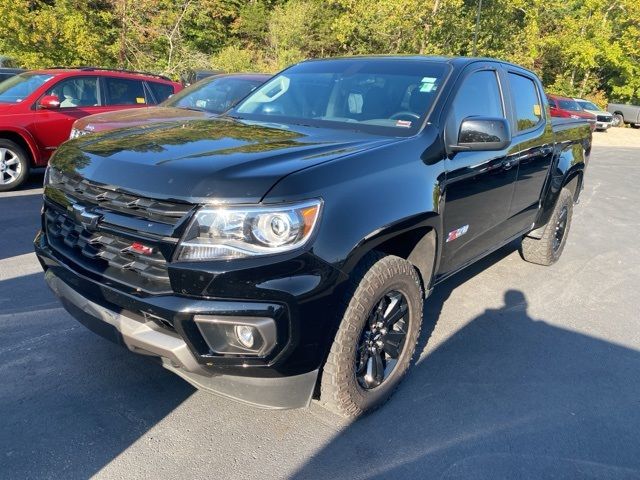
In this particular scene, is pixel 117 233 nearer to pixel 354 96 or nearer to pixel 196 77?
pixel 354 96

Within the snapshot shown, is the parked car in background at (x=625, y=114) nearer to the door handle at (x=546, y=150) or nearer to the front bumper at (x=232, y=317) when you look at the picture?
the door handle at (x=546, y=150)

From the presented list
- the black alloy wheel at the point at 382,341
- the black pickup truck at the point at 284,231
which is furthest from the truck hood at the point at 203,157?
the black alloy wheel at the point at 382,341

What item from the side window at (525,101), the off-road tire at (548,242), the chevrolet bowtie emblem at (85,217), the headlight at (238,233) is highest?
the side window at (525,101)

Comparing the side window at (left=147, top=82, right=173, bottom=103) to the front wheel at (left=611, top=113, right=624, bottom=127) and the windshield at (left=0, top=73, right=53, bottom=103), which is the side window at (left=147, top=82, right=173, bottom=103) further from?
the front wheel at (left=611, top=113, right=624, bottom=127)

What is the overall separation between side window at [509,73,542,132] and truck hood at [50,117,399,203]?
1862 mm

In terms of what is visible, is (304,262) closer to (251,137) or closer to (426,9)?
(251,137)

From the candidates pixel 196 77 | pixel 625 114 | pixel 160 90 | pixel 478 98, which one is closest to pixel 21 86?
pixel 160 90

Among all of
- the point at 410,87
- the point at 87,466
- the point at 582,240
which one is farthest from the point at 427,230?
the point at 582,240

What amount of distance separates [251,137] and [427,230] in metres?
1.11

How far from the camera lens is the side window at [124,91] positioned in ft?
27.4

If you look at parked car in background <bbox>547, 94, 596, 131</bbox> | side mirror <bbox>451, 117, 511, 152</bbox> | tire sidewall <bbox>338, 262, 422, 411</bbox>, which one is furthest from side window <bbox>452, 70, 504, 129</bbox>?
parked car in background <bbox>547, 94, 596, 131</bbox>

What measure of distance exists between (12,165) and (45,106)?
0.94 meters

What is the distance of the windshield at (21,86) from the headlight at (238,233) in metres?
6.81

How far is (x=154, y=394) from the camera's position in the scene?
2943mm
